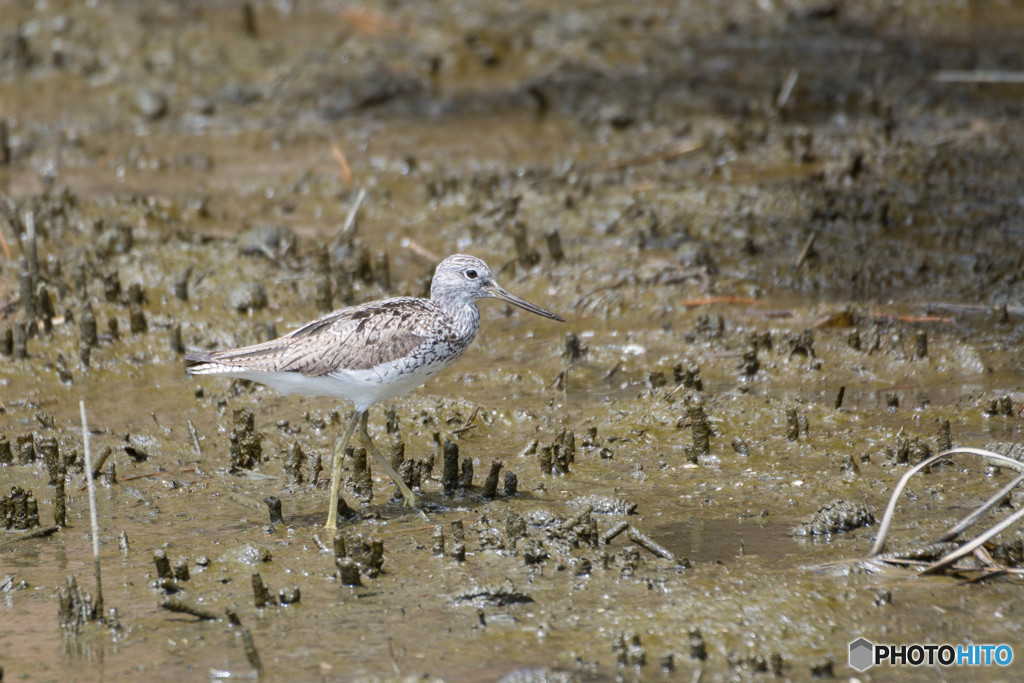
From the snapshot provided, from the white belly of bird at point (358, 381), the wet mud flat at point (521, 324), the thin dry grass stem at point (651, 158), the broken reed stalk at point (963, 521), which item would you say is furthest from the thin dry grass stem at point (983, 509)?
the thin dry grass stem at point (651, 158)

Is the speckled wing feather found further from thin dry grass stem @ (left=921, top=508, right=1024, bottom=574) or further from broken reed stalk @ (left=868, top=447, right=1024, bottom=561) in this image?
thin dry grass stem @ (left=921, top=508, right=1024, bottom=574)

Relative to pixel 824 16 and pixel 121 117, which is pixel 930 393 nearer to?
pixel 824 16

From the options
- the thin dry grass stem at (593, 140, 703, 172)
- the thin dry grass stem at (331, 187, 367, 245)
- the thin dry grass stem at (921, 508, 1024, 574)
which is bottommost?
the thin dry grass stem at (921, 508, 1024, 574)

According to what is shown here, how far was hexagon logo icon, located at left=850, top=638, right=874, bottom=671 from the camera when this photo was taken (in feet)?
15.8

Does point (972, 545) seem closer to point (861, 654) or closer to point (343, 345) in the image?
point (861, 654)

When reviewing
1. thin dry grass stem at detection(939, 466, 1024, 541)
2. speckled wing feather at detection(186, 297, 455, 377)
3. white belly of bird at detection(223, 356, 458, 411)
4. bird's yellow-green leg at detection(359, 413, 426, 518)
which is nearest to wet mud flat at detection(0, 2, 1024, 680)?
bird's yellow-green leg at detection(359, 413, 426, 518)

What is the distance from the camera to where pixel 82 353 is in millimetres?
8484

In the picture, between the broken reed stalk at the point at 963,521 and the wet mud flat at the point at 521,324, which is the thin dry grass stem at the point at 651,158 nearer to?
the wet mud flat at the point at 521,324

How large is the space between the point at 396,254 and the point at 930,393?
474cm

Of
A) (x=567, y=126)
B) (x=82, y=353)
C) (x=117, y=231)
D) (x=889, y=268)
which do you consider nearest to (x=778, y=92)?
(x=567, y=126)

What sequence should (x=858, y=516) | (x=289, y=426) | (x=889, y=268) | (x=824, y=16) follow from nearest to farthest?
(x=858, y=516)
(x=289, y=426)
(x=889, y=268)
(x=824, y=16)

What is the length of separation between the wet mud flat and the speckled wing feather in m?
0.78

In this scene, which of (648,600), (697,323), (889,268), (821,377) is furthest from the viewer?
(889,268)

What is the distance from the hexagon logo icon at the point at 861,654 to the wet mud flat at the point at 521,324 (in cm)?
5
